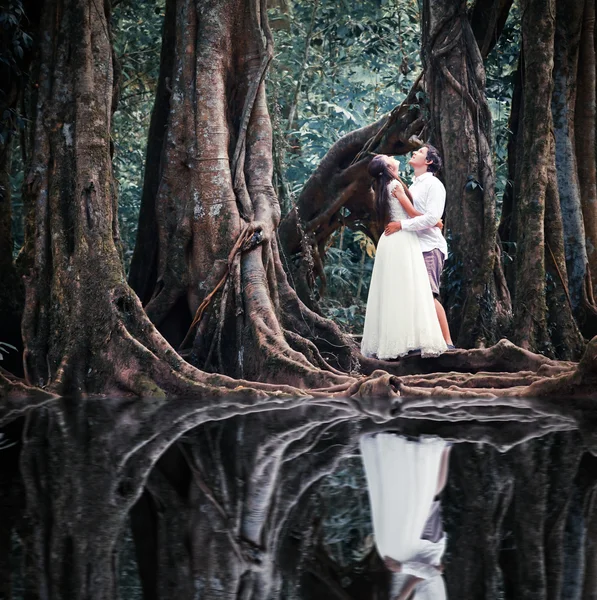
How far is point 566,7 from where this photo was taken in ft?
29.5

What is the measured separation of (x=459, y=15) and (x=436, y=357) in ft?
10.5

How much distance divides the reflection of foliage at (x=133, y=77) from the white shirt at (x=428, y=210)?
4.09 meters

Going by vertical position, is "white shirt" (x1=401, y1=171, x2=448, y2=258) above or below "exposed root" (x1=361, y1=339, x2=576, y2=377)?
above

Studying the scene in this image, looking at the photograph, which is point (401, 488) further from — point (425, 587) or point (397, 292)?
point (397, 292)

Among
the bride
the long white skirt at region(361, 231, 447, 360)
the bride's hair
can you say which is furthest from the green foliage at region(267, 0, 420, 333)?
the long white skirt at region(361, 231, 447, 360)

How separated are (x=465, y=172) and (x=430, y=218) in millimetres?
815

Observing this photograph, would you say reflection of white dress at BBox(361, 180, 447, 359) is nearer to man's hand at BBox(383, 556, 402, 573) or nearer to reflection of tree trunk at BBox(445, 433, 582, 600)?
reflection of tree trunk at BBox(445, 433, 582, 600)

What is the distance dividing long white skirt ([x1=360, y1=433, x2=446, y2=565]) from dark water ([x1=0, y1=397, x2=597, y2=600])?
2.0 inches

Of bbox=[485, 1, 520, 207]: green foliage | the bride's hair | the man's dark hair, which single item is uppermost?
bbox=[485, 1, 520, 207]: green foliage

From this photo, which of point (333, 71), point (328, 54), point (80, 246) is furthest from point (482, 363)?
point (328, 54)

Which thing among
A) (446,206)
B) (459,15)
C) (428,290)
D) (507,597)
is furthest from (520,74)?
(507,597)

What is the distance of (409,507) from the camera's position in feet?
10.2

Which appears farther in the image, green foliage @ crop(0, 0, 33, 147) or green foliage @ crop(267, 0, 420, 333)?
green foliage @ crop(267, 0, 420, 333)

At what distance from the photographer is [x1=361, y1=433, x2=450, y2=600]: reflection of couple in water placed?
7.80ft
